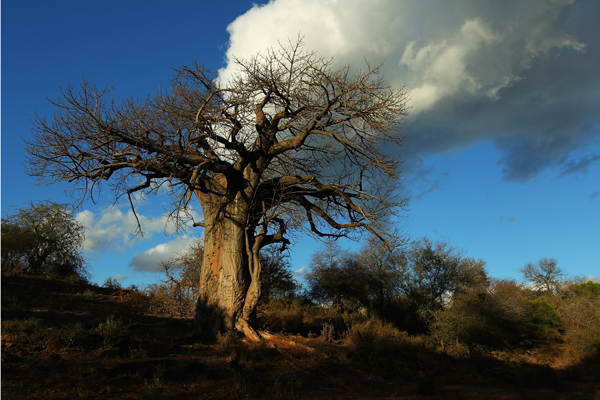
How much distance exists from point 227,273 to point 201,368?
3508 mm

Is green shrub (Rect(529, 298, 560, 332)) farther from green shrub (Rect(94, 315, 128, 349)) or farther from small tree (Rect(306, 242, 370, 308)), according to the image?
green shrub (Rect(94, 315, 128, 349))

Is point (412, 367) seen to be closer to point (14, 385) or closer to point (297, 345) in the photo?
point (297, 345)

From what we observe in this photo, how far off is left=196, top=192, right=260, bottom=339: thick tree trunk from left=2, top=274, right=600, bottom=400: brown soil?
56cm

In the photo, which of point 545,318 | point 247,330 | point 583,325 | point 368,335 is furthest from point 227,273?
point 545,318

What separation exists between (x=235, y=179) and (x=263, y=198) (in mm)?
1175

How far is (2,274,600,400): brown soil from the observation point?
213 inches

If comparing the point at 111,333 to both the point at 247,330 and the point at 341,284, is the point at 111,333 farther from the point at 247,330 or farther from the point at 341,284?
the point at 341,284

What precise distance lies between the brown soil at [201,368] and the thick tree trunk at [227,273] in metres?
0.56

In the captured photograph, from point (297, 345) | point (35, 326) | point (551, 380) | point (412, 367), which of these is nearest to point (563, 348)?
point (551, 380)

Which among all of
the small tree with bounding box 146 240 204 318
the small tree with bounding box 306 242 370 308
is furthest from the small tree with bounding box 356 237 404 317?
the small tree with bounding box 146 240 204 318

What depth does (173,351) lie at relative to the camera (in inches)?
300

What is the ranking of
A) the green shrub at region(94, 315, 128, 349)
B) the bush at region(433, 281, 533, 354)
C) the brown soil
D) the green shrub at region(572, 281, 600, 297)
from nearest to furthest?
the brown soil < the green shrub at region(94, 315, 128, 349) < the bush at region(433, 281, 533, 354) < the green shrub at region(572, 281, 600, 297)

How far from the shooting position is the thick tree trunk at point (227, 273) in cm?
945

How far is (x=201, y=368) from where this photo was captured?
248 inches
